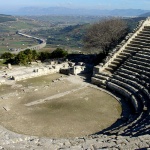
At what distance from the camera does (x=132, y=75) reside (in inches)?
965

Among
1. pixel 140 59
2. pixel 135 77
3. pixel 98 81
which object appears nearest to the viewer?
pixel 135 77

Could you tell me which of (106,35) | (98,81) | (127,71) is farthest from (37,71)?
(106,35)

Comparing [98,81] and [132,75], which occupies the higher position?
[132,75]

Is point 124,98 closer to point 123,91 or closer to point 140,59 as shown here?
point 123,91

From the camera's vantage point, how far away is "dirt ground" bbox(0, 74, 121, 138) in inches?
A: 670

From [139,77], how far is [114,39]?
13.3m

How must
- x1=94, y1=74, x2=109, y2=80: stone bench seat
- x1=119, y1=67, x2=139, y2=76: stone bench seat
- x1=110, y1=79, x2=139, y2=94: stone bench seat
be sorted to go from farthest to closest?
x1=94, y1=74, x2=109, y2=80: stone bench seat < x1=119, y1=67, x2=139, y2=76: stone bench seat < x1=110, y1=79, x2=139, y2=94: stone bench seat

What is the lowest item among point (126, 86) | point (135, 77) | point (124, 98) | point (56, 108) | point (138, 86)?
point (56, 108)

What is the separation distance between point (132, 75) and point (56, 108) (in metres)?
8.53

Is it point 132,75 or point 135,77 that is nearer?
point 135,77

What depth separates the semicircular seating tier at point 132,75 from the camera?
733 inches

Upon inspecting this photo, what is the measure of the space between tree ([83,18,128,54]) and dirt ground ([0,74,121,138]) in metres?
10.5

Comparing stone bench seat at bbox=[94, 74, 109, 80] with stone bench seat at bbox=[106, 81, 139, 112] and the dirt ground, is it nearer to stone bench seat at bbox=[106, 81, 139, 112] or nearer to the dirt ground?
stone bench seat at bbox=[106, 81, 139, 112]

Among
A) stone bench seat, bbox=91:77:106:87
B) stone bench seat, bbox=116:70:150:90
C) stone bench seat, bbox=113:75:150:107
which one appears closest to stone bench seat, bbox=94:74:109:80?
stone bench seat, bbox=91:77:106:87
